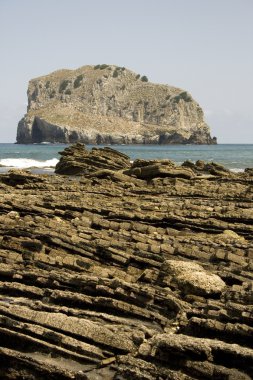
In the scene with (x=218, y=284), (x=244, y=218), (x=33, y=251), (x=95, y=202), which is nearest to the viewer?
(x=218, y=284)

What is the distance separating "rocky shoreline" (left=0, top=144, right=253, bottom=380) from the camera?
37.6ft

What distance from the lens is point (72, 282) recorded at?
14961mm

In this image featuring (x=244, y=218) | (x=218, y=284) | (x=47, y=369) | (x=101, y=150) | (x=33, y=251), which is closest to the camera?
(x=47, y=369)

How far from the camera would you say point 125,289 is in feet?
46.4

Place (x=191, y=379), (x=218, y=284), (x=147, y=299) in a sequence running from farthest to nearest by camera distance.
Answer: (x=218, y=284)
(x=147, y=299)
(x=191, y=379)

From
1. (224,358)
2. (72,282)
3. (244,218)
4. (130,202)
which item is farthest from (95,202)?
(224,358)

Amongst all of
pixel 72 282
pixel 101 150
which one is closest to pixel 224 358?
pixel 72 282

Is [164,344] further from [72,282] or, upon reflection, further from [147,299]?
[72,282]

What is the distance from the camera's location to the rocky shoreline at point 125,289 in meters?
11.5

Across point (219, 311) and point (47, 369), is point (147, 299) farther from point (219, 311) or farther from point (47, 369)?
point (47, 369)

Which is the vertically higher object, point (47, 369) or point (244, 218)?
point (244, 218)

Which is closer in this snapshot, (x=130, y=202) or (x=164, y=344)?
(x=164, y=344)

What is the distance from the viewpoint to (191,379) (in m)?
10.8

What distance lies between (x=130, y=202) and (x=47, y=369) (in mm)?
16080
